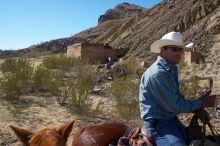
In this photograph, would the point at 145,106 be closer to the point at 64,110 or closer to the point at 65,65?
the point at 64,110

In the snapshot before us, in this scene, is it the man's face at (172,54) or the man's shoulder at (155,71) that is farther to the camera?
the man's face at (172,54)

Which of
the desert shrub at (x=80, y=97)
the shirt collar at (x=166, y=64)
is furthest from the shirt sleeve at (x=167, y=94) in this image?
the desert shrub at (x=80, y=97)

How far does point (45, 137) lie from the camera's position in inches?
177

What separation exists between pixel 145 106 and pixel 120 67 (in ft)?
71.3

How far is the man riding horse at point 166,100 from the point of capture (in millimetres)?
6484

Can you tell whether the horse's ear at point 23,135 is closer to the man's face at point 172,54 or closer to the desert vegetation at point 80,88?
the man's face at point 172,54

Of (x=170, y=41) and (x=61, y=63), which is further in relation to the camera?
(x=61, y=63)

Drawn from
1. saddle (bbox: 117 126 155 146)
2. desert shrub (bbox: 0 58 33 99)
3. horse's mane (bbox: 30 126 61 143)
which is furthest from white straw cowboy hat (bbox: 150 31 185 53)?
desert shrub (bbox: 0 58 33 99)

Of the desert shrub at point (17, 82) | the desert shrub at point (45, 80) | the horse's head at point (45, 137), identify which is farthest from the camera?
the desert shrub at point (45, 80)

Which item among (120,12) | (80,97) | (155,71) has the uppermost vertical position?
(120,12)

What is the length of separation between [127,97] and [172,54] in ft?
36.7

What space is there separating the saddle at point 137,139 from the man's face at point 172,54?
1.02 m

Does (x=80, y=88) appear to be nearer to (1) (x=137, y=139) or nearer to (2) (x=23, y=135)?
(1) (x=137, y=139)

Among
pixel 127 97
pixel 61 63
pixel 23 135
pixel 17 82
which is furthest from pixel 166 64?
pixel 61 63
